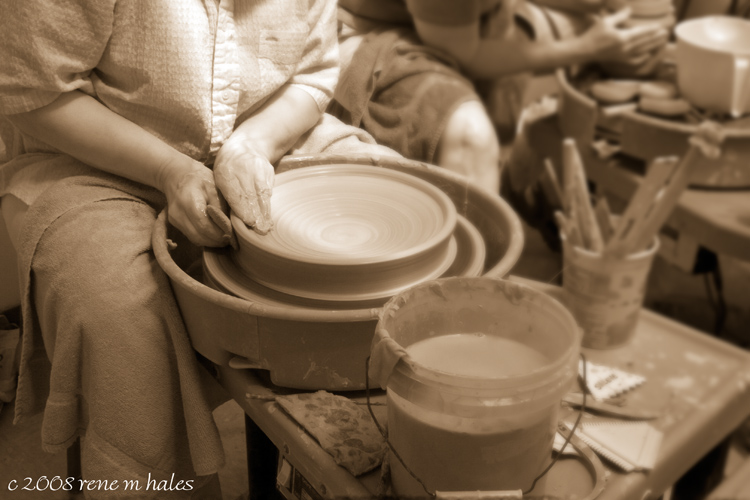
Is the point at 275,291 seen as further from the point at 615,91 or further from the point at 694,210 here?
the point at 615,91

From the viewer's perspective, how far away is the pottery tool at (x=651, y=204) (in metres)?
1.36

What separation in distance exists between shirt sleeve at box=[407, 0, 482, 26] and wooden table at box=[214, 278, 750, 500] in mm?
716

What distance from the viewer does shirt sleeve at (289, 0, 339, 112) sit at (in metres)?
1.32

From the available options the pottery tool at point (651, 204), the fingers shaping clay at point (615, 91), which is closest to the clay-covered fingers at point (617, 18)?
the fingers shaping clay at point (615, 91)

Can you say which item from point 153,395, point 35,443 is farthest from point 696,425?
point 35,443

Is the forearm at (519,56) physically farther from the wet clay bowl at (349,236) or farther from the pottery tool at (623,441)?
the pottery tool at (623,441)

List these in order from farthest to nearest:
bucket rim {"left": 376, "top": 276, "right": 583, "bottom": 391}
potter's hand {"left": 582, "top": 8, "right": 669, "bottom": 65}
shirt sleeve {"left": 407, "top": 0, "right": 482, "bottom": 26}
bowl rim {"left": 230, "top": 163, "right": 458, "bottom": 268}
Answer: potter's hand {"left": 582, "top": 8, "right": 669, "bottom": 65}
shirt sleeve {"left": 407, "top": 0, "right": 482, "bottom": 26}
bowl rim {"left": 230, "top": 163, "right": 458, "bottom": 268}
bucket rim {"left": 376, "top": 276, "right": 583, "bottom": 391}

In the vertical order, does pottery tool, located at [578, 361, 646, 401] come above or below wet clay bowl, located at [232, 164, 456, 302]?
below

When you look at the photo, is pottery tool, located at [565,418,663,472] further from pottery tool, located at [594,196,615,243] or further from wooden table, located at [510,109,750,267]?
wooden table, located at [510,109,750,267]

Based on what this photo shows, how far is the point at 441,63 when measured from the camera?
1.79m

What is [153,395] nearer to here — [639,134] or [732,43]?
[639,134]

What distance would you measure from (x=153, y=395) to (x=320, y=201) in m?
0.39

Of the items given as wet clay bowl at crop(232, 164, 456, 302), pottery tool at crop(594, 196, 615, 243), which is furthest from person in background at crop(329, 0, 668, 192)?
wet clay bowl at crop(232, 164, 456, 302)

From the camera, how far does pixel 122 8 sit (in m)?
1.07
